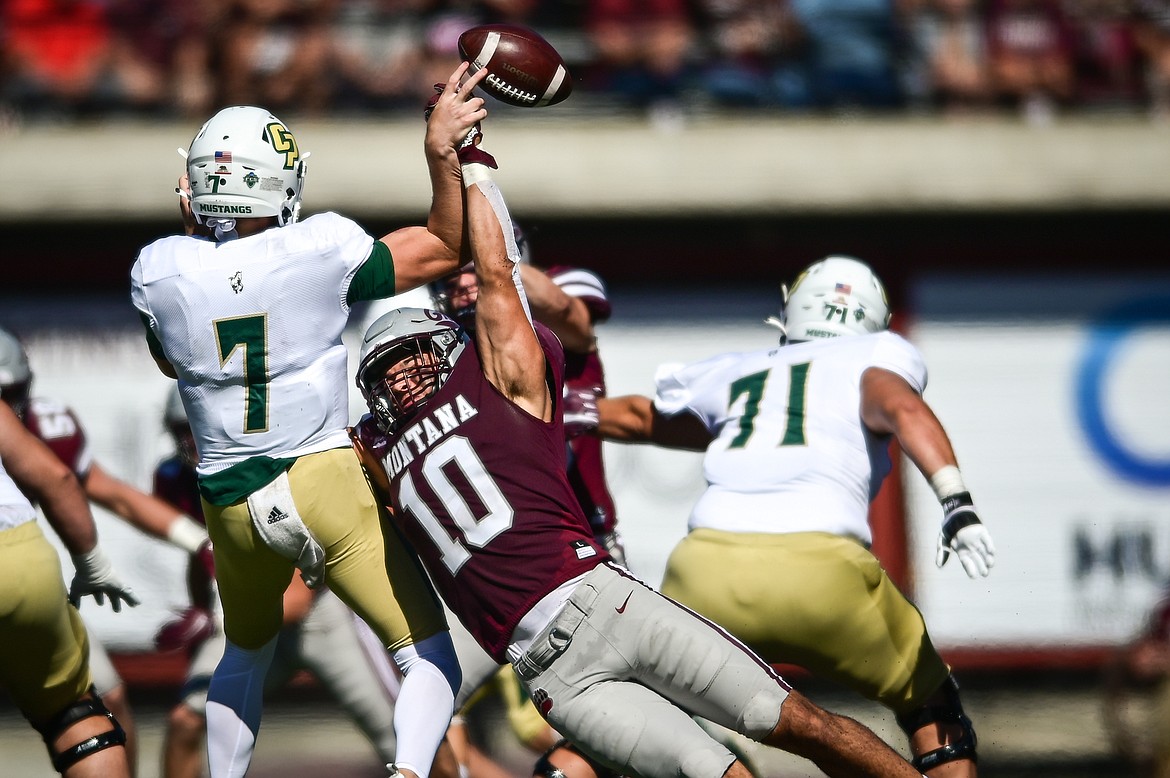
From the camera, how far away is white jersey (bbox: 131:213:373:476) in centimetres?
353

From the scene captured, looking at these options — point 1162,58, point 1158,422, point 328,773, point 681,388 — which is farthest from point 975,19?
point 328,773

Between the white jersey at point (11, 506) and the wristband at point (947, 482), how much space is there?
8.78 ft

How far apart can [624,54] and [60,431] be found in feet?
16.8

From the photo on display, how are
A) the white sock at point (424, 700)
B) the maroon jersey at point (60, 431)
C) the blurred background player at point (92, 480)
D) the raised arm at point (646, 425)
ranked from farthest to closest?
the maroon jersey at point (60, 431)
the blurred background player at point (92, 480)
the raised arm at point (646, 425)
the white sock at point (424, 700)

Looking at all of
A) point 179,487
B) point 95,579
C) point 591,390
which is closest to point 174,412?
point 179,487

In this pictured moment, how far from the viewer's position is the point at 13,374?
483 cm

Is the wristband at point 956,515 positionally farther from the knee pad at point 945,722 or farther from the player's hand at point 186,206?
the player's hand at point 186,206

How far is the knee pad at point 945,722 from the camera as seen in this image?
3.91 m

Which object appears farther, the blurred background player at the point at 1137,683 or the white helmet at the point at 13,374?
the blurred background player at the point at 1137,683

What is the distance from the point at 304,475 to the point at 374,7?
249 inches

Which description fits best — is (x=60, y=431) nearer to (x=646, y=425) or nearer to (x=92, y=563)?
(x=92, y=563)

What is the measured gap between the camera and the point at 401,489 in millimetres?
3484

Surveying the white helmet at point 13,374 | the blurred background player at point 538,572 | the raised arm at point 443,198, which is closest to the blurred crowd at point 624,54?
the white helmet at point 13,374

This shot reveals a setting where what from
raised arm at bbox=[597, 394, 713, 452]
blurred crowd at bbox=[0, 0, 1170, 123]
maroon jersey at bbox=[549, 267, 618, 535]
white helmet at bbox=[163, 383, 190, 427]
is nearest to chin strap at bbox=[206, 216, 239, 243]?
maroon jersey at bbox=[549, 267, 618, 535]
